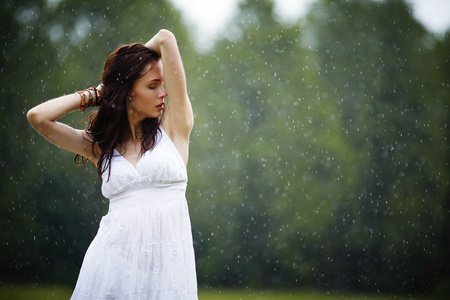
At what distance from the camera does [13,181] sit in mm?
7035

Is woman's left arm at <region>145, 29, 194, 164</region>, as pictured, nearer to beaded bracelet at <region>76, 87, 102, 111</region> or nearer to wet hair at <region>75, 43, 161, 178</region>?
wet hair at <region>75, 43, 161, 178</region>

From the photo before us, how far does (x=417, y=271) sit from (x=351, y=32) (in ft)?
12.2

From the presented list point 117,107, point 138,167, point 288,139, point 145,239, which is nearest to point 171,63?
point 117,107

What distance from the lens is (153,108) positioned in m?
1.80

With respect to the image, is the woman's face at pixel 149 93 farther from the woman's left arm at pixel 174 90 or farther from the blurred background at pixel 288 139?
the blurred background at pixel 288 139

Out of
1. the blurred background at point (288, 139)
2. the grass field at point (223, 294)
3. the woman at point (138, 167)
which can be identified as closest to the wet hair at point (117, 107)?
the woman at point (138, 167)

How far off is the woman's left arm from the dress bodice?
61 millimetres

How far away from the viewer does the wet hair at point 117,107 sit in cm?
179

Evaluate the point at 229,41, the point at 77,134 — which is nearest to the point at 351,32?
the point at 229,41

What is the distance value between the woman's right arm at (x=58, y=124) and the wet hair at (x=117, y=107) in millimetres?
44

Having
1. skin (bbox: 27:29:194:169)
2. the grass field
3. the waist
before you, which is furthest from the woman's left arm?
the grass field

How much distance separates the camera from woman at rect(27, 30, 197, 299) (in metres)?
1.67

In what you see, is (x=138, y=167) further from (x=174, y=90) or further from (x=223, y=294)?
(x=223, y=294)

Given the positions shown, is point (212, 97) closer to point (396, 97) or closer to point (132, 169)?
point (396, 97)
